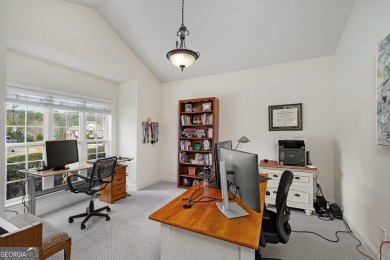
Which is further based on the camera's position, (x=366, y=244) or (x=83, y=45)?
(x=83, y=45)

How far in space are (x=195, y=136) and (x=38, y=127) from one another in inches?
Result: 114

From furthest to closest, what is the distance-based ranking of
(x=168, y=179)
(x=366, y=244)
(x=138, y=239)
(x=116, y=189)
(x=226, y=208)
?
1. (x=168, y=179)
2. (x=116, y=189)
3. (x=138, y=239)
4. (x=366, y=244)
5. (x=226, y=208)

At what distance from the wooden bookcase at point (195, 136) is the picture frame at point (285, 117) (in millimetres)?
1150

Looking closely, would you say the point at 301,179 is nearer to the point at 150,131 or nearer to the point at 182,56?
the point at 182,56

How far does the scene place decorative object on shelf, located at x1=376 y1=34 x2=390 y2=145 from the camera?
1.49m

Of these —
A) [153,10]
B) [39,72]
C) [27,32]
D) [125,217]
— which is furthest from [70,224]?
[153,10]

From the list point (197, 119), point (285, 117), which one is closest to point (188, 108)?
point (197, 119)

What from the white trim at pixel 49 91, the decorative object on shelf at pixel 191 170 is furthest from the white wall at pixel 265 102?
the white trim at pixel 49 91

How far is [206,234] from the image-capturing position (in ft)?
3.32

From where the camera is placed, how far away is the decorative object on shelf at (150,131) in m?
4.03

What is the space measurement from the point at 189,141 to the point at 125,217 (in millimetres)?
2074

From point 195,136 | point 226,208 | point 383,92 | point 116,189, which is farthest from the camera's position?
point 195,136

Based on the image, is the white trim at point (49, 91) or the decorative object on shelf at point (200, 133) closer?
the white trim at point (49, 91)

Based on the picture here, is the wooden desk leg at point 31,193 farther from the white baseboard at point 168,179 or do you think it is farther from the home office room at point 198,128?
the white baseboard at point 168,179
